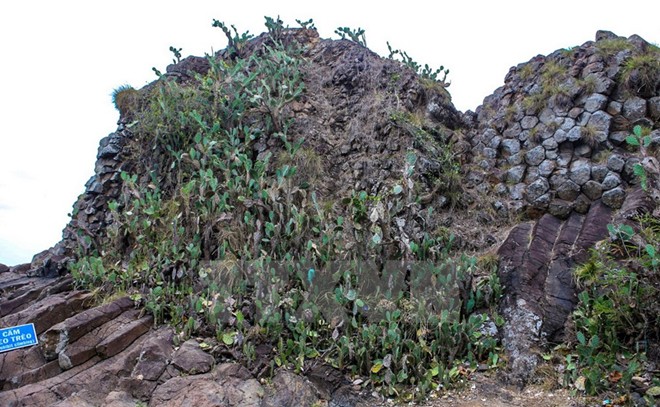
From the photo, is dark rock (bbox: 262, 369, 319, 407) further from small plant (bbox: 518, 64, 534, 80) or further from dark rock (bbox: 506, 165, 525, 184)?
small plant (bbox: 518, 64, 534, 80)

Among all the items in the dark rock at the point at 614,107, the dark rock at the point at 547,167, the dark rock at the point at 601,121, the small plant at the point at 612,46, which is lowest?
the dark rock at the point at 547,167

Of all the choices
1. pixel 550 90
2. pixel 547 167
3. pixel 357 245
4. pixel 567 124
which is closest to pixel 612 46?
pixel 550 90

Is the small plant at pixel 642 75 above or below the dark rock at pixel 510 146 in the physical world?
above

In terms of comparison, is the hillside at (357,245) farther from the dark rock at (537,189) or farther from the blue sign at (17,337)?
the blue sign at (17,337)

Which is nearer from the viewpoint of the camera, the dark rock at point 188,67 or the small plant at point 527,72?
the small plant at point 527,72

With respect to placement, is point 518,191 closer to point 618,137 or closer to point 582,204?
point 582,204

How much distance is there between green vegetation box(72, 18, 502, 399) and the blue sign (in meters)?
1.34

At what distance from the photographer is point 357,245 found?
7172 mm

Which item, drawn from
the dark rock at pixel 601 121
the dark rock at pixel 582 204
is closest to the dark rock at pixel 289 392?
the dark rock at pixel 582 204

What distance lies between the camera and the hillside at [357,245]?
5945 mm

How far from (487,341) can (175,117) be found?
706 centimetres

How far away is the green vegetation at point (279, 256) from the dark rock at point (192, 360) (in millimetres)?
281

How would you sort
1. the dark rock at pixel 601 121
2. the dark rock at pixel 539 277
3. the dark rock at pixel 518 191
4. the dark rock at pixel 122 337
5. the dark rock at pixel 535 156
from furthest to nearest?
the dark rock at pixel 535 156, the dark rock at pixel 518 191, the dark rock at pixel 601 121, the dark rock at pixel 122 337, the dark rock at pixel 539 277

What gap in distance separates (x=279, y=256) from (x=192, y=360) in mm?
2015
